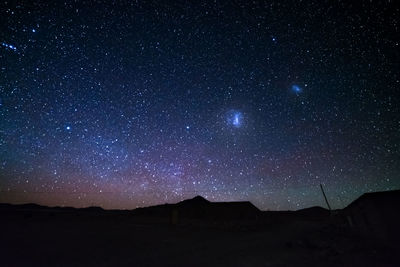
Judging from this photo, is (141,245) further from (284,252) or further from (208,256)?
(284,252)

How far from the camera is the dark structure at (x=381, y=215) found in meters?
15.9

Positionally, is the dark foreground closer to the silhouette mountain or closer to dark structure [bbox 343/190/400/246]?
dark structure [bbox 343/190/400/246]

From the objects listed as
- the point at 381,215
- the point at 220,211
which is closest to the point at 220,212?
the point at 220,211

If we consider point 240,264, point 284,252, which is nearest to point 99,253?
point 240,264

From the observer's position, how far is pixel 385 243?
52.9 ft

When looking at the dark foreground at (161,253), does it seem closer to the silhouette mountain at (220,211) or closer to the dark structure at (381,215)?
the dark structure at (381,215)

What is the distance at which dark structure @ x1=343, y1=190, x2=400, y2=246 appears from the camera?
52.2 ft

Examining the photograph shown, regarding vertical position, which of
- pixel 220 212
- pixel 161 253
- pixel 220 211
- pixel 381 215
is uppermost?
pixel 220 211

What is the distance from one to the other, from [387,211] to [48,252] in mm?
21376

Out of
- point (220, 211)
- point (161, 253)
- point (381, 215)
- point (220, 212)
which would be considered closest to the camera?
point (161, 253)

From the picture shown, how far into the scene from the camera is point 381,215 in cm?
1723

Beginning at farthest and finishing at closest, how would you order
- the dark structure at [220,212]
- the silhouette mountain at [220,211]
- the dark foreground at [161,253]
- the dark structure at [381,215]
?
the silhouette mountain at [220,211]
the dark structure at [220,212]
the dark structure at [381,215]
the dark foreground at [161,253]

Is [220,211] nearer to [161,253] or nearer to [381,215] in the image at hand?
[381,215]

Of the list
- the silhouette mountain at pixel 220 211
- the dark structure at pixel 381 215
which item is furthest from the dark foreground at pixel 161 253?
the silhouette mountain at pixel 220 211
